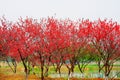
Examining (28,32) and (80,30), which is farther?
(80,30)

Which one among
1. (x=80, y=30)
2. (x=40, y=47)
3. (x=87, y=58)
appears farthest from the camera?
(x=87, y=58)

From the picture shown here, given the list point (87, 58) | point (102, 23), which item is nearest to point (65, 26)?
point (102, 23)

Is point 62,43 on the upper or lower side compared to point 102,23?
lower

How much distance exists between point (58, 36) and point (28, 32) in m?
5.42

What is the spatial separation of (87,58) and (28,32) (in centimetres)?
2831

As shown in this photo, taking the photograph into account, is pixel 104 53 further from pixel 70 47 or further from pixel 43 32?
pixel 43 32

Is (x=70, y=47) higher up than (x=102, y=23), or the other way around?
(x=102, y=23)

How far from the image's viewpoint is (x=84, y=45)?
52062 mm

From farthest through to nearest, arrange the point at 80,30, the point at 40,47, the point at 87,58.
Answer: the point at 87,58, the point at 80,30, the point at 40,47

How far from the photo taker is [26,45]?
4722cm

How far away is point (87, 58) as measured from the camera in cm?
7150

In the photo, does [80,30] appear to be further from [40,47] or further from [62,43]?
[40,47]

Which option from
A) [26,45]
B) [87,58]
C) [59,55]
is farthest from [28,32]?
[87,58]

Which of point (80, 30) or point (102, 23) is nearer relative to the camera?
point (102, 23)
